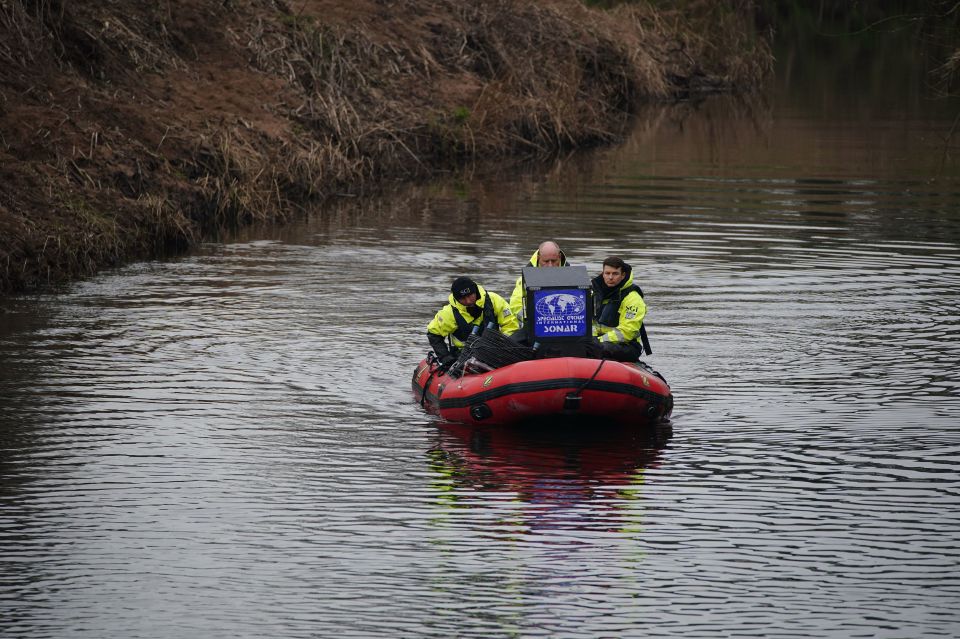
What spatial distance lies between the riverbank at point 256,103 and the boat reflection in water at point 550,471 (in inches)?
364

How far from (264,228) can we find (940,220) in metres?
11.1

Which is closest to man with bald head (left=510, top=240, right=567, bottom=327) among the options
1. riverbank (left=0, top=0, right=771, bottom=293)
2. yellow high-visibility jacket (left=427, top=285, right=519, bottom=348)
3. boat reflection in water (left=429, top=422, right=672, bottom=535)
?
yellow high-visibility jacket (left=427, top=285, right=519, bottom=348)

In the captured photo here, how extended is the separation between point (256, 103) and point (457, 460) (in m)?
18.4

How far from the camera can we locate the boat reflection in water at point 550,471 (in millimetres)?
11578

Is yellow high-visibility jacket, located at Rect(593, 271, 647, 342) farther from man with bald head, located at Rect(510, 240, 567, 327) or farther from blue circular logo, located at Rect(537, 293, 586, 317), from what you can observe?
blue circular logo, located at Rect(537, 293, 586, 317)

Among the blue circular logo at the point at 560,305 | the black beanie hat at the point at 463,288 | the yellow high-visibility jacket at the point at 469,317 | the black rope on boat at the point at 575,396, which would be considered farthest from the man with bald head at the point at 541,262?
the black rope on boat at the point at 575,396

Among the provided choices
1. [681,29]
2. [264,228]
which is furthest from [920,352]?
[681,29]

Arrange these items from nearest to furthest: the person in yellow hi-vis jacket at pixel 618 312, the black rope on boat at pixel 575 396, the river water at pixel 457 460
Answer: the river water at pixel 457 460 < the black rope on boat at pixel 575 396 < the person in yellow hi-vis jacket at pixel 618 312

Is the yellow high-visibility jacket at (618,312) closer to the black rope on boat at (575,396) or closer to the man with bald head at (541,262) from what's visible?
the man with bald head at (541,262)

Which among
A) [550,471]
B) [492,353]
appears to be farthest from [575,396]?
[492,353]

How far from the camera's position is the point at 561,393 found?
529 inches

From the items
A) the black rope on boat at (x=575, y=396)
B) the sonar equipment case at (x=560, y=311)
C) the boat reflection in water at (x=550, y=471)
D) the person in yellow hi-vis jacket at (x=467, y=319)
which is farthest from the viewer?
the person in yellow hi-vis jacket at (x=467, y=319)

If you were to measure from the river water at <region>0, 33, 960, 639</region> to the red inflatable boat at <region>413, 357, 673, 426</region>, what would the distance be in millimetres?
263

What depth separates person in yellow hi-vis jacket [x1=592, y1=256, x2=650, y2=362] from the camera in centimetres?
1451
